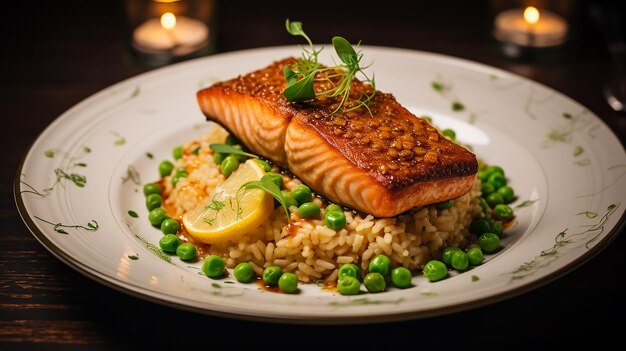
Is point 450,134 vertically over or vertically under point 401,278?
over

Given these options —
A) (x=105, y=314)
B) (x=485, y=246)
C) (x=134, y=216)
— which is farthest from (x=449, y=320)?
(x=134, y=216)

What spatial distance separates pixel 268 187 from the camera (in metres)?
4.41

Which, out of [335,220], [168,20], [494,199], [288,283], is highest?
[168,20]

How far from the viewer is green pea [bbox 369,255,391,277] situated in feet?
13.8

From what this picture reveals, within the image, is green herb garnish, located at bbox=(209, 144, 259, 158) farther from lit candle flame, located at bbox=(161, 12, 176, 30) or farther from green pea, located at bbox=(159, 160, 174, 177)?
lit candle flame, located at bbox=(161, 12, 176, 30)

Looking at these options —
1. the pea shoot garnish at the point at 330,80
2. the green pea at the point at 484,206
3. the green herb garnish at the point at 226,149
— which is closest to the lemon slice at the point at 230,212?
the green herb garnish at the point at 226,149

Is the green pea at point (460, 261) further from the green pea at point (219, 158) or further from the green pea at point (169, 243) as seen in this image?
the green pea at point (219, 158)

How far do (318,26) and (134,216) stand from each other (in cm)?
377

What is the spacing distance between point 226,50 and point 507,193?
356cm

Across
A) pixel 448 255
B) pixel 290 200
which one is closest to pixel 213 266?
pixel 290 200

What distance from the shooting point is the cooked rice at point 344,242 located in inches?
171

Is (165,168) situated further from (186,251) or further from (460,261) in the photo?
(460,261)

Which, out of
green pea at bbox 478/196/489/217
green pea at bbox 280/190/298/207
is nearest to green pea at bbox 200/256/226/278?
green pea at bbox 280/190/298/207

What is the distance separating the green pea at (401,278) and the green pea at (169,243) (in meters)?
1.28
